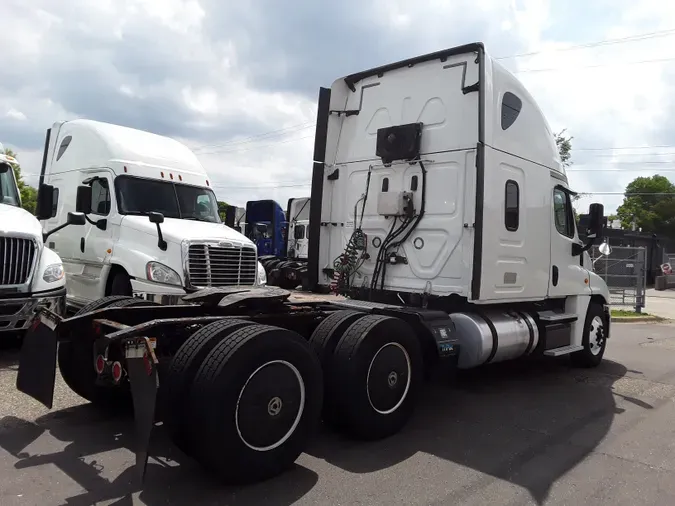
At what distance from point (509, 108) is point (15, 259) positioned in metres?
6.25

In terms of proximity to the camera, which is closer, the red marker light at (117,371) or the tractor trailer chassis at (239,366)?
the tractor trailer chassis at (239,366)

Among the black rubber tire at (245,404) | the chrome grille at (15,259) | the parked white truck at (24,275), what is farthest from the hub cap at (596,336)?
the chrome grille at (15,259)

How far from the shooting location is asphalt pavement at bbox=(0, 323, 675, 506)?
12.1 ft

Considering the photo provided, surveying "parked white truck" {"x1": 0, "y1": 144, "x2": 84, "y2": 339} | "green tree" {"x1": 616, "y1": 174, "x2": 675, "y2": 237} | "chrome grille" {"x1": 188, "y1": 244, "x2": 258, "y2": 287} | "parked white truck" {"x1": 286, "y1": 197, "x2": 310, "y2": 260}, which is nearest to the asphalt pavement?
"parked white truck" {"x1": 0, "y1": 144, "x2": 84, "y2": 339}

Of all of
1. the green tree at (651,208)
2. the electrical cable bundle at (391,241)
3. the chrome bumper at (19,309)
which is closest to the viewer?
the electrical cable bundle at (391,241)

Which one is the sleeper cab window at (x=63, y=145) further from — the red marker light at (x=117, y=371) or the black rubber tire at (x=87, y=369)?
the red marker light at (x=117, y=371)

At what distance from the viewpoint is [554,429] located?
535 cm

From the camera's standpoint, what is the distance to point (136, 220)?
878cm

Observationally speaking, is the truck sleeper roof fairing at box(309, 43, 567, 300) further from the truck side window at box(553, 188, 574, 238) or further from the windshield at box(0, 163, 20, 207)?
the windshield at box(0, 163, 20, 207)

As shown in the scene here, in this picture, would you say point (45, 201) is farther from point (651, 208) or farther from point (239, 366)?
point (651, 208)

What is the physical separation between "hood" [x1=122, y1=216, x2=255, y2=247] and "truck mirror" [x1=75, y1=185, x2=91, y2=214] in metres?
0.90

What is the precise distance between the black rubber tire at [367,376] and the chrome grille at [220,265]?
4056 mm

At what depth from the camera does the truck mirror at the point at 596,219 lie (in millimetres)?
7637

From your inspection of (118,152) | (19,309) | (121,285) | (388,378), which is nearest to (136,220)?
(121,285)
